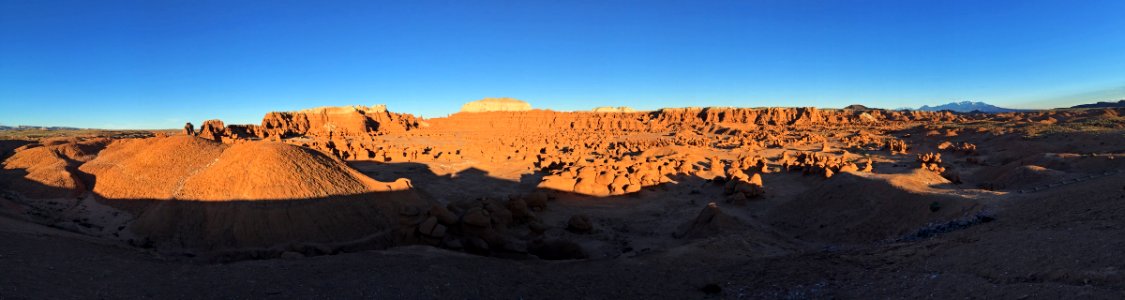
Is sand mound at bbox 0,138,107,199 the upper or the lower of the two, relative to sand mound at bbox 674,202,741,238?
upper

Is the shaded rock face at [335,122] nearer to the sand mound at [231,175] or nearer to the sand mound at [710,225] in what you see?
the sand mound at [231,175]

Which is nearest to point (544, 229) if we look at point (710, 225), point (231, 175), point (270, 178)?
point (710, 225)

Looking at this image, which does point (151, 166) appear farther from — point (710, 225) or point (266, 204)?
point (710, 225)

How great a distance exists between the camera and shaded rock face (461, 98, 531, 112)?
6725 cm

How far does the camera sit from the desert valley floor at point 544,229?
5.27 m

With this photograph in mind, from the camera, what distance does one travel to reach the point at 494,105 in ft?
223

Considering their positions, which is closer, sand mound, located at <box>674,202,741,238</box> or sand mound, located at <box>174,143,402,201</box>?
sand mound, located at <box>174,143,402,201</box>

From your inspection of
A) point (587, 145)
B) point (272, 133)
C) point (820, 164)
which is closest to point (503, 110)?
point (272, 133)

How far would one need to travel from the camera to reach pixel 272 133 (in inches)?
1727

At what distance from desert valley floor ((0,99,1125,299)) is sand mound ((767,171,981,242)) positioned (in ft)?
0.18

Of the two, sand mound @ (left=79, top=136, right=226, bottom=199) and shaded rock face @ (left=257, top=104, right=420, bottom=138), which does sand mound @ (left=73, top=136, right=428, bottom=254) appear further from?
shaded rock face @ (left=257, top=104, right=420, bottom=138)

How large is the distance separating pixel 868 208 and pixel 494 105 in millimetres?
59956

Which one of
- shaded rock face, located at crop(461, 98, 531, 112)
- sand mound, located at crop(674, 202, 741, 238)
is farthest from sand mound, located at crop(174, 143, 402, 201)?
shaded rock face, located at crop(461, 98, 531, 112)

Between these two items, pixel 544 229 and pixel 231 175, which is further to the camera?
pixel 544 229
